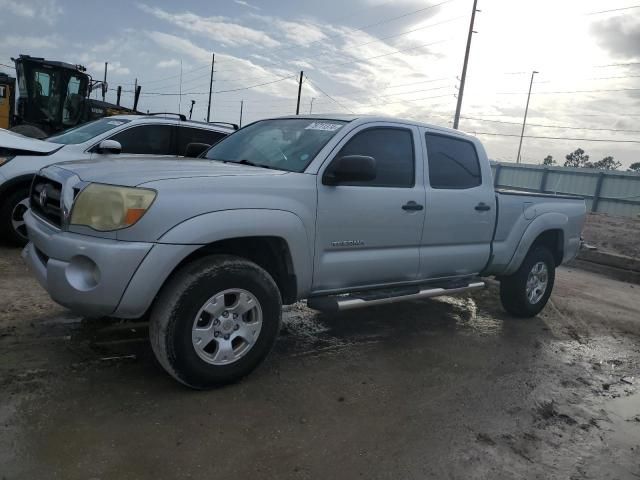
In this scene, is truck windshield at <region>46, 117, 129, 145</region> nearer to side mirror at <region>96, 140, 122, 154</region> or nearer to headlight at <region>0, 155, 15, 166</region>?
headlight at <region>0, 155, 15, 166</region>

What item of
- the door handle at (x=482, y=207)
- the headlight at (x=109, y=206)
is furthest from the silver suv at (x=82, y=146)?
the door handle at (x=482, y=207)

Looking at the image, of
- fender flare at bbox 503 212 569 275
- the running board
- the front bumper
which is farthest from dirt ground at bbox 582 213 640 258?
the front bumper

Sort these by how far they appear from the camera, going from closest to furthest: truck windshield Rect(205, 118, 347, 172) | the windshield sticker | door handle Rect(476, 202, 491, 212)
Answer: truck windshield Rect(205, 118, 347, 172), the windshield sticker, door handle Rect(476, 202, 491, 212)

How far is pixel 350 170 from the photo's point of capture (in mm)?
3641

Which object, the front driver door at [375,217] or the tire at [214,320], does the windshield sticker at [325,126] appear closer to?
the front driver door at [375,217]

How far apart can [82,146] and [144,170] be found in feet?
12.8

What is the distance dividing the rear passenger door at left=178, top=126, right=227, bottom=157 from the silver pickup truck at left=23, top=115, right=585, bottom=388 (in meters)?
3.06

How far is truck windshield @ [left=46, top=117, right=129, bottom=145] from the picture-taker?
6.79 m

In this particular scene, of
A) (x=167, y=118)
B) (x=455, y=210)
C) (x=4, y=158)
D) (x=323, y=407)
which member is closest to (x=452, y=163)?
(x=455, y=210)

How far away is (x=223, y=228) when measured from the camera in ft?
10.5

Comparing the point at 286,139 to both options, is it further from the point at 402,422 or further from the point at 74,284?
the point at 402,422

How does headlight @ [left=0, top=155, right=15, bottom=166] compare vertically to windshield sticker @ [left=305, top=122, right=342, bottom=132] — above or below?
below

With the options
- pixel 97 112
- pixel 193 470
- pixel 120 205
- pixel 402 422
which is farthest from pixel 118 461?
pixel 97 112

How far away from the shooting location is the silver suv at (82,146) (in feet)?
20.2
